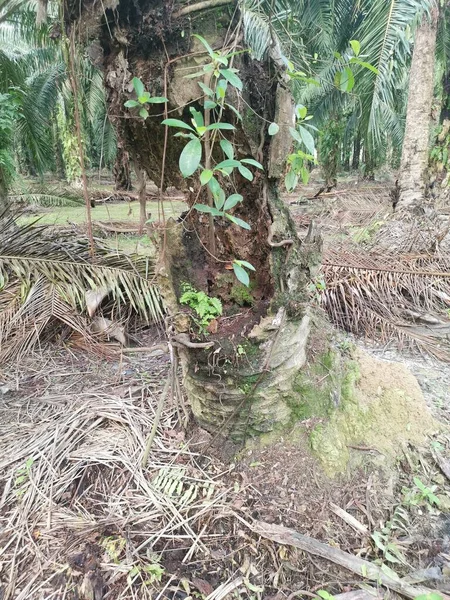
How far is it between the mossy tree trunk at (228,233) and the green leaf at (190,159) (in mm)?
166

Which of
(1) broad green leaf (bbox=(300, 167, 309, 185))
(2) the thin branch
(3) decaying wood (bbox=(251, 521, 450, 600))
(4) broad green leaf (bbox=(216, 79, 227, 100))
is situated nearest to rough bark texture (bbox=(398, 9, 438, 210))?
(1) broad green leaf (bbox=(300, 167, 309, 185))

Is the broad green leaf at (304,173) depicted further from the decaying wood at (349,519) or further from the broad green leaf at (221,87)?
the decaying wood at (349,519)

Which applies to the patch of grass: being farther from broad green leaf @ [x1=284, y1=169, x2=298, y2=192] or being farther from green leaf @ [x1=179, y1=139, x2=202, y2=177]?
green leaf @ [x1=179, y1=139, x2=202, y2=177]

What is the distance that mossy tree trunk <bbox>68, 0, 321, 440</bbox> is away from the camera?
1.11 meters

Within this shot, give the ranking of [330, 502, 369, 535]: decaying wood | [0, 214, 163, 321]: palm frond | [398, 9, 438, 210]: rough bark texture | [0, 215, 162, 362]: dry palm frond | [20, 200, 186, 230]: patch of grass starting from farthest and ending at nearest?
1. [20, 200, 186, 230]: patch of grass
2. [398, 9, 438, 210]: rough bark texture
3. [0, 214, 163, 321]: palm frond
4. [0, 215, 162, 362]: dry palm frond
5. [330, 502, 369, 535]: decaying wood

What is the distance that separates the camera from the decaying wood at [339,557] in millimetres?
995

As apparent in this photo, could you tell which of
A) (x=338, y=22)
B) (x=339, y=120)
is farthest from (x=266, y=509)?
(x=339, y=120)

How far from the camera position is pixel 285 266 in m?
1.32

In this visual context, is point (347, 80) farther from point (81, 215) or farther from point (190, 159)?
point (81, 215)

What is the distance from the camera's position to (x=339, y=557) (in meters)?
1.07

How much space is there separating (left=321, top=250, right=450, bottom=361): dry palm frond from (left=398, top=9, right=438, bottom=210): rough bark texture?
176cm

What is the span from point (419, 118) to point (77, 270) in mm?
3750

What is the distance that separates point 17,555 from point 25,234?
203cm

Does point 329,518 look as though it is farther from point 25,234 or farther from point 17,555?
point 25,234
